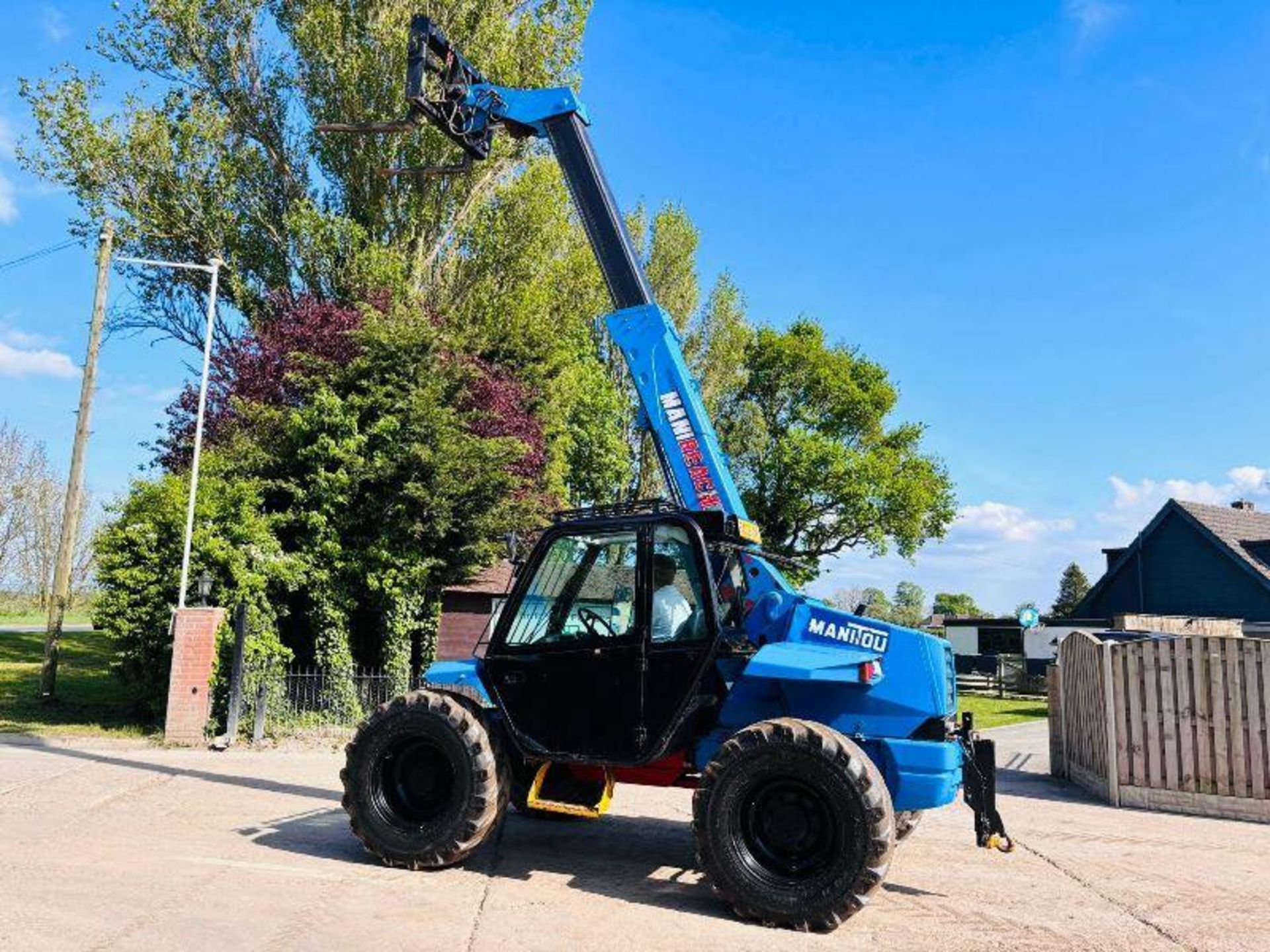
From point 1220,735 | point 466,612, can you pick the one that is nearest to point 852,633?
point 1220,735

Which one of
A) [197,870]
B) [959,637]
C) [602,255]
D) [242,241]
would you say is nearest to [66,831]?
[197,870]

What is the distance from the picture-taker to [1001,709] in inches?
920

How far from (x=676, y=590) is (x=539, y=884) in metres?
2.07

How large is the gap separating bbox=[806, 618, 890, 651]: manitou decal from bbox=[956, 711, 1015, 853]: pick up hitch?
82 centimetres

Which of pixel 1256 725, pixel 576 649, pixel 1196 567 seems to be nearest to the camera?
pixel 576 649

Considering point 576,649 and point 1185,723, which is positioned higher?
point 576,649

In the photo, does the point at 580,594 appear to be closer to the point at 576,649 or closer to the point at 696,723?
the point at 576,649

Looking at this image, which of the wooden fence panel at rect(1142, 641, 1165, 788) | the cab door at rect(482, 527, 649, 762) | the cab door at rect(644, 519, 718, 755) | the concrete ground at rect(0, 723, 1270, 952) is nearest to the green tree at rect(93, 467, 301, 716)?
the concrete ground at rect(0, 723, 1270, 952)

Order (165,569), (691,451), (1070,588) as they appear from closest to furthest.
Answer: (691,451) < (165,569) < (1070,588)

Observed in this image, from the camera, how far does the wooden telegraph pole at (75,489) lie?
15.5 metres

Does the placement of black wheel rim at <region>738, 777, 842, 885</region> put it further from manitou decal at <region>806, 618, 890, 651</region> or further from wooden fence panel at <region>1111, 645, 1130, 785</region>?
wooden fence panel at <region>1111, 645, 1130, 785</region>

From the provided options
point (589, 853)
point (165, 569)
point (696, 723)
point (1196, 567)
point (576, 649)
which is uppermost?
point (1196, 567)

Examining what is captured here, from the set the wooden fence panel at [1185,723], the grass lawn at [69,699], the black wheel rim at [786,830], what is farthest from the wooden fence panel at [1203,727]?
the grass lawn at [69,699]

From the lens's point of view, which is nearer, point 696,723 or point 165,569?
point 696,723
